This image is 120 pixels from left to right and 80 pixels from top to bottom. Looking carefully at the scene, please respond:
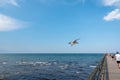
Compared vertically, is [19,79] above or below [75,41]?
below

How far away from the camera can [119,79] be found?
12883 millimetres

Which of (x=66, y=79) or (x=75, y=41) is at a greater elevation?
(x=75, y=41)

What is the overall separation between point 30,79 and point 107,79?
761 inches

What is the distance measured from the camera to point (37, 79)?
101 feet

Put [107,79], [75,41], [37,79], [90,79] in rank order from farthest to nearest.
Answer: [37,79]
[75,41]
[107,79]
[90,79]

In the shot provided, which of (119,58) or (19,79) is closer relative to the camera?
(119,58)

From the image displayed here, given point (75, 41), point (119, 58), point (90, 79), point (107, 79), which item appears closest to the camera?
point (90, 79)

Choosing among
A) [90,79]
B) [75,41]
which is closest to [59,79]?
[75,41]

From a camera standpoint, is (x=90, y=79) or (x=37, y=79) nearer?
(x=90, y=79)

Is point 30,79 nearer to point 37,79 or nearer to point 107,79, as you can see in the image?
point 37,79

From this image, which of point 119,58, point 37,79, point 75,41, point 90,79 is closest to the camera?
point 90,79

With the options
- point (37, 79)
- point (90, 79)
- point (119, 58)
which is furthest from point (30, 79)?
point (90, 79)

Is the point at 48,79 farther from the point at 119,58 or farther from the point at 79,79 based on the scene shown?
the point at 119,58

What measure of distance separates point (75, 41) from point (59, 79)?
16975mm
